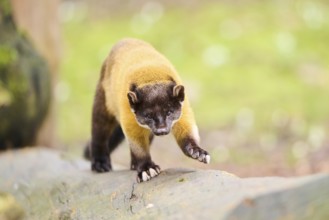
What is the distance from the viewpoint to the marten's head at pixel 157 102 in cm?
627

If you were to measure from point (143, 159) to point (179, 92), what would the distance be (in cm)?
66

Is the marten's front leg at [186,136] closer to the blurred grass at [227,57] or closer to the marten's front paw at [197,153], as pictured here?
the marten's front paw at [197,153]

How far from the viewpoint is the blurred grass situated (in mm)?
14883

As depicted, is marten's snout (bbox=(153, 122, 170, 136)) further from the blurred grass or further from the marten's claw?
the blurred grass

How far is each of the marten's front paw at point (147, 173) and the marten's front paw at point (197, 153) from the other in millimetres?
288

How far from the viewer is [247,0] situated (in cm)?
2036

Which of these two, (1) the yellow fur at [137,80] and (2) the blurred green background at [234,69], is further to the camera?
(2) the blurred green background at [234,69]

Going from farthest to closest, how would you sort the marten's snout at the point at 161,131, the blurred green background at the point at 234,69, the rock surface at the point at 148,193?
the blurred green background at the point at 234,69, the marten's snout at the point at 161,131, the rock surface at the point at 148,193

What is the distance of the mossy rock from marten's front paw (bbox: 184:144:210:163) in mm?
3753

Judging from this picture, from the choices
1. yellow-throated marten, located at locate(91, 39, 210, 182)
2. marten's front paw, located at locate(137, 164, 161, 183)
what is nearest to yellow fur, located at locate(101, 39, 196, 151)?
yellow-throated marten, located at locate(91, 39, 210, 182)

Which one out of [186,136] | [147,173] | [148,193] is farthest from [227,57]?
[148,193]

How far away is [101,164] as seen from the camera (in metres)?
7.68

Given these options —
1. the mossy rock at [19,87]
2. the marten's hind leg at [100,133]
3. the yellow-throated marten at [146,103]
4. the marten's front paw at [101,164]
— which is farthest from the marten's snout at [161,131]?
the mossy rock at [19,87]

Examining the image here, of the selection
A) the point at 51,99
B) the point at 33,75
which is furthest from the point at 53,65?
the point at 33,75
